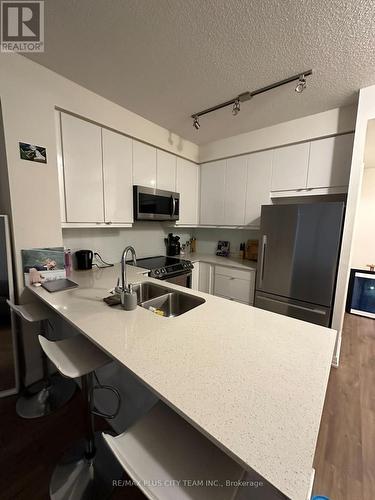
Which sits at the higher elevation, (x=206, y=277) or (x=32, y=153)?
(x=32, y=153)

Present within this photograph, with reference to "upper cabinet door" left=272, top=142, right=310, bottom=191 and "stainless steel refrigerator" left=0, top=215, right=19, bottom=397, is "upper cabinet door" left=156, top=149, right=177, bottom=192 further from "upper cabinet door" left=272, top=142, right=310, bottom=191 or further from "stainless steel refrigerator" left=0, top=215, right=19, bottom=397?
"stainless steel refrigerator" left=0, top=215, right=19, bottom=397

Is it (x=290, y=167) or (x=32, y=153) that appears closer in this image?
(x=32, y=153)

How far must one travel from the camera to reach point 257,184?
8.63ft

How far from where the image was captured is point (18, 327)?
5.55ft

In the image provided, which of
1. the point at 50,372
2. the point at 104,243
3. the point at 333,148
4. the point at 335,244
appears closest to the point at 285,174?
the point at 333,148

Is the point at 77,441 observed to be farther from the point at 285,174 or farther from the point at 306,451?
the point at 285,174

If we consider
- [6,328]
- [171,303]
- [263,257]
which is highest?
[263,257]

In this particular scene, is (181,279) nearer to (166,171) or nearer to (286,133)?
(166,171)

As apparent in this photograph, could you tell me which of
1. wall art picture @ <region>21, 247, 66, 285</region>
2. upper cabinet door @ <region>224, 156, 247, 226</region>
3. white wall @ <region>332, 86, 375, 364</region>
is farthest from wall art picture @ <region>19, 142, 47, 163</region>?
white wall @ <region>332, 86, 375, 364</region>

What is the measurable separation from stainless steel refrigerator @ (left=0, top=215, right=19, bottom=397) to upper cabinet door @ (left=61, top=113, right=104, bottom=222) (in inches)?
19.6

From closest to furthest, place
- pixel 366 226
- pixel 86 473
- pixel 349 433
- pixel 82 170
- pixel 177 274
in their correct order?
pixel 86 473
pixel 349 433
pixel 82 170
pixel 177 274
pixel 366 226

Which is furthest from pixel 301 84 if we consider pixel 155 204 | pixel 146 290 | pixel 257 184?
pixel 146 290

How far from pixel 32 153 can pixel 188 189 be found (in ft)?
6.27

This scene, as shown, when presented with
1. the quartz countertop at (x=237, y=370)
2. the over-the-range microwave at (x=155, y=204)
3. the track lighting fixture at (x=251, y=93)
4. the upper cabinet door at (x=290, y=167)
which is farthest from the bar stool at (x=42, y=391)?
the upper cabinet door at (x=290, y=167)
